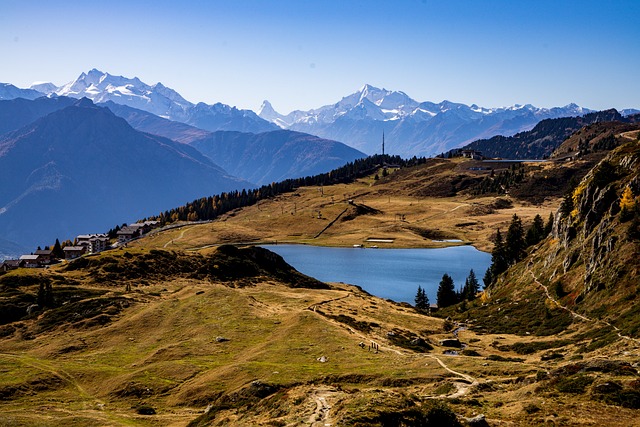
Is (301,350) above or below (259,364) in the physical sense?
below

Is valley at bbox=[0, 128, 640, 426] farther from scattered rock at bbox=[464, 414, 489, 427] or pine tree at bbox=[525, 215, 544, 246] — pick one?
pine tree at bbox=[525, 215, 544, 246]

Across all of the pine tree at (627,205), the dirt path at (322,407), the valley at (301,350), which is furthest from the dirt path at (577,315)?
the dirt path at (322,407)

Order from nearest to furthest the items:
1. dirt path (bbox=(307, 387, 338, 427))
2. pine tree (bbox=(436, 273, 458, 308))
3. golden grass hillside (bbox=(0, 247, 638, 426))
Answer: dirt path (bbox=(307, 387, 338, 427)) < golden grass hillside (bbox=(0, 247, 638, 426)) < pine tree (bbox=(436, 273, 458, 308))

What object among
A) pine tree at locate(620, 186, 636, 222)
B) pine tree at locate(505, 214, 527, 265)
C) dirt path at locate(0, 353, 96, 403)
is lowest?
dirt path at locate(0, 353, 96, 403)

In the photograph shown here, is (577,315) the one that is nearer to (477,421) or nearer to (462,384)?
(462,384)

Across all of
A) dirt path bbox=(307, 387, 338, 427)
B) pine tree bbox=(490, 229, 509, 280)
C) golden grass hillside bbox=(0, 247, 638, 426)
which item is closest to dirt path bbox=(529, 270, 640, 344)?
golden grass hillside bbox=(0, 247, 638, 426)

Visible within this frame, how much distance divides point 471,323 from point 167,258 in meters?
66.5

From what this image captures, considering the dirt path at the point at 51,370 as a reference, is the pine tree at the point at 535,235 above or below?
above

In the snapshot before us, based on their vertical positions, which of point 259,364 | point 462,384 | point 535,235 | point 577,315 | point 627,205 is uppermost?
point 627,205

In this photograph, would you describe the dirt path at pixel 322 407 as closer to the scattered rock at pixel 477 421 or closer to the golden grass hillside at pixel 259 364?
the golden grass hillside at pixel 259 364

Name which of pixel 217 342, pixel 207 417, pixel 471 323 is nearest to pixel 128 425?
pixel 207 417

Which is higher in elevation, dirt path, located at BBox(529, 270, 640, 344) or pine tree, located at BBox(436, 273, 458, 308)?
dirt path, located at BBox(529, 270, 640, 344)

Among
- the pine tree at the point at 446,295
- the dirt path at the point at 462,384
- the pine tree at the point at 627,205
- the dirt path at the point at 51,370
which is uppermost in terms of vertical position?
the pine tree at the point at 627,205

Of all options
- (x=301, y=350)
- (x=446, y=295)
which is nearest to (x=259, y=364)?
(x=301, y=350)
